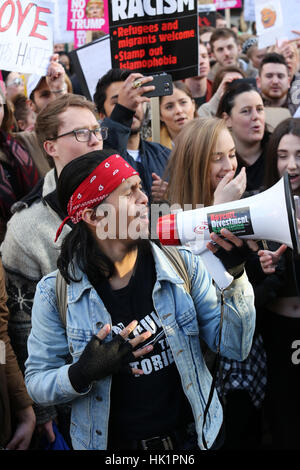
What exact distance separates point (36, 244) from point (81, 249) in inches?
20.9

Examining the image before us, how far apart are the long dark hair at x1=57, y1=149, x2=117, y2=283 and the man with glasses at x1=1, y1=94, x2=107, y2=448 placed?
18.2 inches

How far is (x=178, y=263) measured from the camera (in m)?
2.12

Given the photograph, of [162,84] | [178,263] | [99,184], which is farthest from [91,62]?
[178,263]

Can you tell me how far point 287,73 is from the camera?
5703mm

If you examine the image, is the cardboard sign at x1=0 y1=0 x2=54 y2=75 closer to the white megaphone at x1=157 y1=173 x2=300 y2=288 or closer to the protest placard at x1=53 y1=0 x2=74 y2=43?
the white megaphone at x1=157 y1=173 x2=300 y2=288

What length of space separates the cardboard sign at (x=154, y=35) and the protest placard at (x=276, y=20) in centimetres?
129

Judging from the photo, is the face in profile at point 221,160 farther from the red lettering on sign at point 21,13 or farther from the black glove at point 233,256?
the red lettering on sign at point 21,13

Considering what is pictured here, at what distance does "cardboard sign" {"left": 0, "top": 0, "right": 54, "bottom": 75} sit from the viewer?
11.3 feet

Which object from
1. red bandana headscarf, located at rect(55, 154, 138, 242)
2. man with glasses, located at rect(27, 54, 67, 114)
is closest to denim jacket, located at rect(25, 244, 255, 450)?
red bandana headscarf, located at rect(55, 154, 138, 242)

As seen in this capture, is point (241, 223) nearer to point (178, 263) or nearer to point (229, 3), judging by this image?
point (178, 263)

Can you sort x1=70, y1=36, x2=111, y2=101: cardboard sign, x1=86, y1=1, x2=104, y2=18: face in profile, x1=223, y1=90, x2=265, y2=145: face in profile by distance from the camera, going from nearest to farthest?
x1=223, y1=90, x2=265, y2=145: face in profile
x1=70, y1=36, x2=111, y2=101: cardboard sign
x1=86, y1=1, x2=104, y2=18: face in profile

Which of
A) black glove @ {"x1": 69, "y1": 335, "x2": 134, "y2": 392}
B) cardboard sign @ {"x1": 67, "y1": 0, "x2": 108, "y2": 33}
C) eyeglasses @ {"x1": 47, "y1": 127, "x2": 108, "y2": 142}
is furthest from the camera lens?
cardboard sign @ {"x1": 67, "y1": 0, "x2": 108, "y2": 33}
